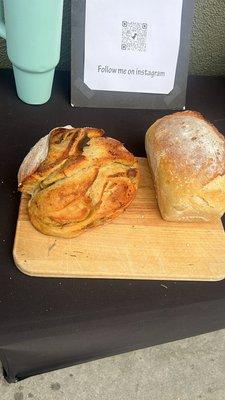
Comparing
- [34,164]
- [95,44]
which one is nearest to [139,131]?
[95,44]

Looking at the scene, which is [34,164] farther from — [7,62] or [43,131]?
[7,62]

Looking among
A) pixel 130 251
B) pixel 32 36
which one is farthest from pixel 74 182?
pixel 32 36

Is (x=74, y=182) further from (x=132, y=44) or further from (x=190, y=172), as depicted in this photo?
(x=132, y=44)

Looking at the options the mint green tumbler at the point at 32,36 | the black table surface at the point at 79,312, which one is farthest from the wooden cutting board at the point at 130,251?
the mint green tumbler at the point at 32,36

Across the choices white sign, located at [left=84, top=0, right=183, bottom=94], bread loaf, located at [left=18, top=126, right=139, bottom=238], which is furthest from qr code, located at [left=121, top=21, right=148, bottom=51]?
bread loaf, located at [left=18, top=126, right=139, bottom=238]

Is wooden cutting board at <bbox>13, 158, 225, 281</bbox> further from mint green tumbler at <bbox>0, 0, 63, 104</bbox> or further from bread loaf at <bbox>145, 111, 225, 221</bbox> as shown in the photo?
mint green tumbler at <bbox>0, 0, 63, 104</bbox>

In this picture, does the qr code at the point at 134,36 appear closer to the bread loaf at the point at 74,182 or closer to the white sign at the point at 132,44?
the white sign at the point at 132,44
